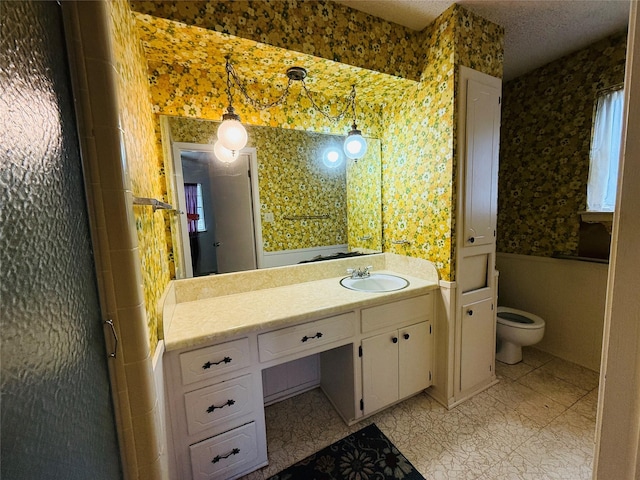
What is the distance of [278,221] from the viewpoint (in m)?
1.90

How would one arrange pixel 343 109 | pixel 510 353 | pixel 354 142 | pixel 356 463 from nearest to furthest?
pixel 356 463, pixel 354 142, pixel 343 109, pixel 510 353

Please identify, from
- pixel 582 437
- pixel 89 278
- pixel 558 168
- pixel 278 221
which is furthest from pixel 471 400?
pixel 89 278

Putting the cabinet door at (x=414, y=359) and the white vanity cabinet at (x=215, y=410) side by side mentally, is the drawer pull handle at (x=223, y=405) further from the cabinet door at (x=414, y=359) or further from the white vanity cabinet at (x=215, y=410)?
the cabinet door at (x=414, y=359)

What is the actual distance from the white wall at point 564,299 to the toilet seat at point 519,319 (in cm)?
19

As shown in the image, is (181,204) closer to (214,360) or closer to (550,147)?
(214,360)

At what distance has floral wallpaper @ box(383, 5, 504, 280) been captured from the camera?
1.56m

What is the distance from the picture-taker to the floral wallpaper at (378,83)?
1.27 meters

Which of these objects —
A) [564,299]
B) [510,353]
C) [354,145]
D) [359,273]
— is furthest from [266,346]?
[564,299]

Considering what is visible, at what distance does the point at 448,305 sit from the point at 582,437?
974 millimetres

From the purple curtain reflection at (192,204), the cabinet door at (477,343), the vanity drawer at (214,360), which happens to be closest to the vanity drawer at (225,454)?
the vanity drawer at (214,360)

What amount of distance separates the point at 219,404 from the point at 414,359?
47.8 inches

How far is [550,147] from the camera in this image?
2234 millimetres

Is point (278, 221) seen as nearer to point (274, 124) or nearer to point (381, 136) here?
point (274, 124)

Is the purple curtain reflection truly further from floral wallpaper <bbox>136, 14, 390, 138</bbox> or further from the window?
the window
